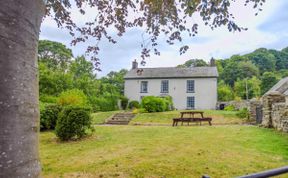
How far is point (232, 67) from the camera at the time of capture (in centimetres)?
4819

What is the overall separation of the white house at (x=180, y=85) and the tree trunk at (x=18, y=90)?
28.4m

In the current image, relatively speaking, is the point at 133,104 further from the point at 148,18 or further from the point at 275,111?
the point at 148,18

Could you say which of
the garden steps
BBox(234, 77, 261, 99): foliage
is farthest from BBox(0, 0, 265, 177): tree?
BBox(234, 77, 261, 99): foliage

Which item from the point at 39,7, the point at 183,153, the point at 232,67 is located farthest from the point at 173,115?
the point at 232,67

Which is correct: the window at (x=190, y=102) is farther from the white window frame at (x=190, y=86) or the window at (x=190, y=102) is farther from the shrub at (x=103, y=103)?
the shrub at (x=103, y=103)

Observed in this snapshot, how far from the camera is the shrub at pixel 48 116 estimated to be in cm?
1282

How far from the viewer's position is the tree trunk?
1.42 metres

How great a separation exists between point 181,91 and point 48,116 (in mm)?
19841

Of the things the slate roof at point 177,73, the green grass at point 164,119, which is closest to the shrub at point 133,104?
the slate roof at point 177,73

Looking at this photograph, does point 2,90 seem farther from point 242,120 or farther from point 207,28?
point 242,120

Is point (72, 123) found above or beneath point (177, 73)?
beneath

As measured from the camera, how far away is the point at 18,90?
1.52 metres

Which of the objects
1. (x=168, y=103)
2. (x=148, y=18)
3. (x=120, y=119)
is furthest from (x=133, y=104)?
(x=148, y=18)

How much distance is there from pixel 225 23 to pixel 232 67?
46963 mm
